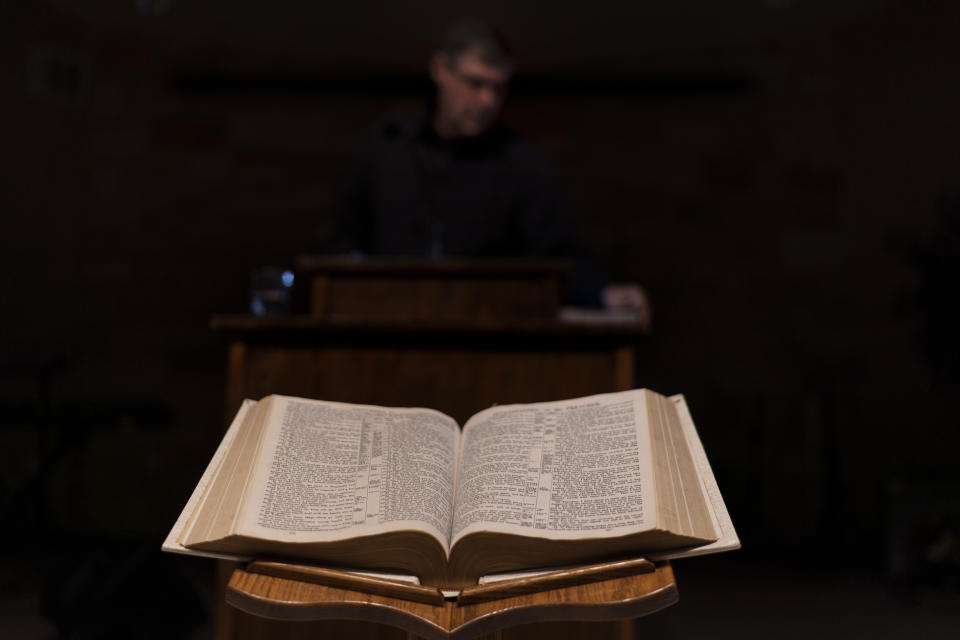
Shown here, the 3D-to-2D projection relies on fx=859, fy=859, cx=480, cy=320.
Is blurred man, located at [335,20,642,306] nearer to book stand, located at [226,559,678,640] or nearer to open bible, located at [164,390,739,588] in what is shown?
open bible, located at [164,390,739,588]

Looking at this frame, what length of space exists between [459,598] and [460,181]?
Answer: 6.36 ft

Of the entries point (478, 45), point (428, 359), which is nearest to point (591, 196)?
point (478, 45)

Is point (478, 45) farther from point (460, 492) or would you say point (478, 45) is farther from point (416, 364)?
point (460, 492)

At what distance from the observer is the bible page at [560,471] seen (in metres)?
0.72

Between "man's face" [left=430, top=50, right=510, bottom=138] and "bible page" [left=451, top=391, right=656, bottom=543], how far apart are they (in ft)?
5.57

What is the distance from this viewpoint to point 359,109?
3.61 metres

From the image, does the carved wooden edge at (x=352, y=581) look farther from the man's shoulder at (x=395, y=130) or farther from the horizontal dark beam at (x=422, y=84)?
the horizontal dark beam at (x=422, y=84)

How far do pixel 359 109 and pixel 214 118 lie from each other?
0.62 m

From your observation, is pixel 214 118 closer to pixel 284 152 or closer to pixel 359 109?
pixel 284 152

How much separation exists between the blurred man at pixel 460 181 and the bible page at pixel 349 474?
153cm

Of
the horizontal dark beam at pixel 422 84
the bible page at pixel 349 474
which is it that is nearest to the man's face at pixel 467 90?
the horizontal dark beam at pixel 422 84

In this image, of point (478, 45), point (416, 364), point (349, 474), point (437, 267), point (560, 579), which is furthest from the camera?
point (478, 45)

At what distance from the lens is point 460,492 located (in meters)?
0.82

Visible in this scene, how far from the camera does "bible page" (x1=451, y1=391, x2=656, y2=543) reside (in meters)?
0.72
